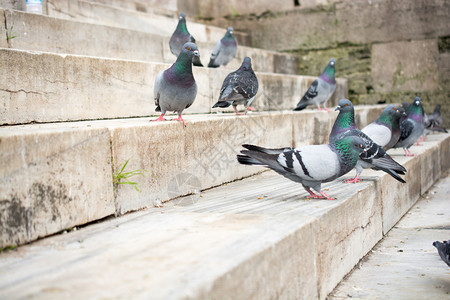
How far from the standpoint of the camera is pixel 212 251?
2182mm

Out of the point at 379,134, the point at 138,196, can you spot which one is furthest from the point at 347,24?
the point at 138,196

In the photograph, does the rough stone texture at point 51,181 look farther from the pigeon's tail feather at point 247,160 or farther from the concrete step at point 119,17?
the concrete step at point 119,17

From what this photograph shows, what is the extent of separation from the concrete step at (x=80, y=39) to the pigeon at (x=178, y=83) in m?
1.35

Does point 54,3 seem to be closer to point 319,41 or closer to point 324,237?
point 324,237

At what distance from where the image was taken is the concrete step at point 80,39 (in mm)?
4465

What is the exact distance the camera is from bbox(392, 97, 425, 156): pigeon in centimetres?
621

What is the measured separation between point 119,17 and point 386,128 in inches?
139

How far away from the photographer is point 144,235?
99.9 inches

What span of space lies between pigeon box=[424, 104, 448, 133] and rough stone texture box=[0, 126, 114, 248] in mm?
6497

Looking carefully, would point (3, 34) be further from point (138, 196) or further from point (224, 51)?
point (224, 51)

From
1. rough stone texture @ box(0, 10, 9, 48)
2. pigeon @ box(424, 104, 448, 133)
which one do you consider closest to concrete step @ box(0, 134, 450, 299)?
rough stone texture @ box(0, 10, 9, 48)

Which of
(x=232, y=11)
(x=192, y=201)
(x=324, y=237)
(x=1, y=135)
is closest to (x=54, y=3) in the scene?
(x=192, y=201)

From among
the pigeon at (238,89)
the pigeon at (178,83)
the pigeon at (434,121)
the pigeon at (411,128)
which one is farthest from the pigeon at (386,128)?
the pigeon at (434,121)

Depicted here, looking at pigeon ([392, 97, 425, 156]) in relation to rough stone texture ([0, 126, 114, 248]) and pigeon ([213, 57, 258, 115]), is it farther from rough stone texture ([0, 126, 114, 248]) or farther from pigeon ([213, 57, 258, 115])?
rough stone texture ([0, 126, 114, 248])
